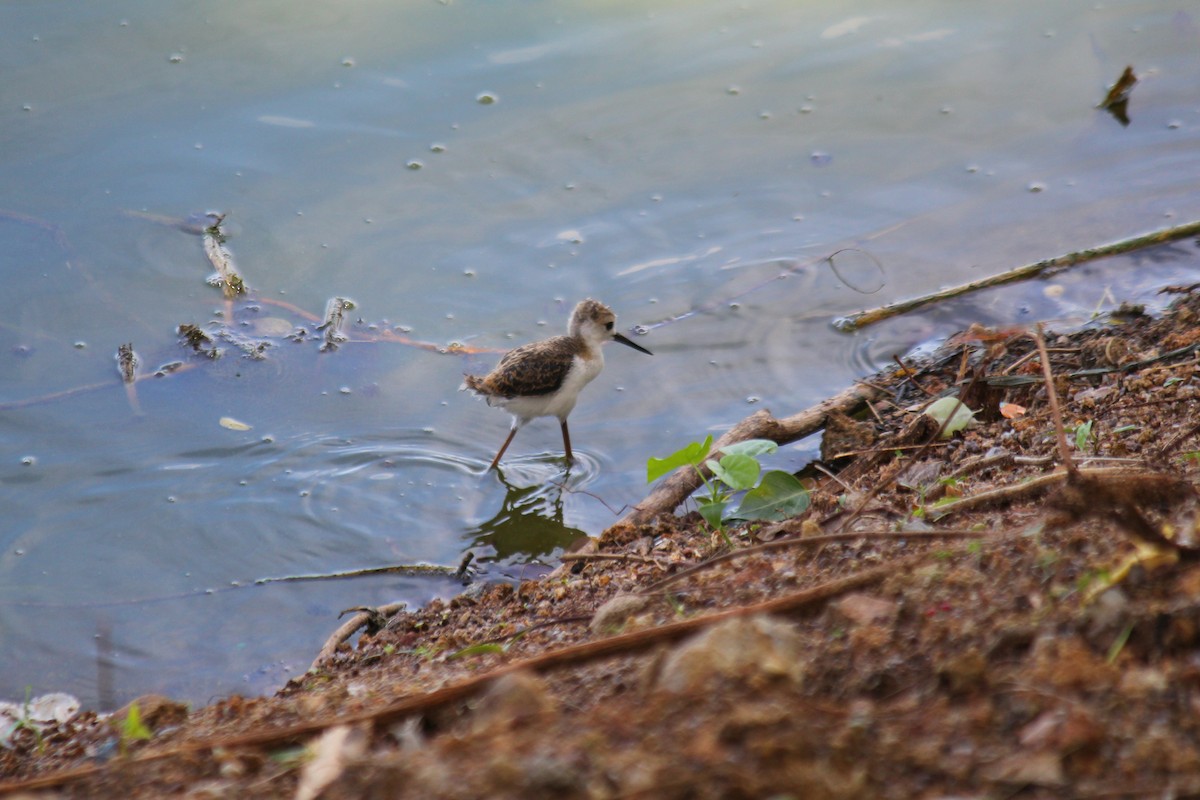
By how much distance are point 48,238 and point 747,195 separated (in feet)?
15.8

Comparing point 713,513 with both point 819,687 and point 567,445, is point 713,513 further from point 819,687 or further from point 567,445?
point 567,445

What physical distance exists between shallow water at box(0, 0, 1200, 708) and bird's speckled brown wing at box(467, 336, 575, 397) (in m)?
0.46

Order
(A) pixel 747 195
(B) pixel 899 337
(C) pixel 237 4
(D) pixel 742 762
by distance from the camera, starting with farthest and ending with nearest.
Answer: (C) pixel 237 4 → (A) pixel 747 195 → (B) pixel 899 337 → (D) pixel 742 762

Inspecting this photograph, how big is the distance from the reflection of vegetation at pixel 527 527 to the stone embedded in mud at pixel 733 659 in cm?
323

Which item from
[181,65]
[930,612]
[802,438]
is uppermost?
[181,65]

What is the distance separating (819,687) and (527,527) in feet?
11.6

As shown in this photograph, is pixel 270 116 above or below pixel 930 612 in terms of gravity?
above

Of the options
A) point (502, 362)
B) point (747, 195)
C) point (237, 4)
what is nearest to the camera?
point (502, 362)

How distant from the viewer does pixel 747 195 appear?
315 inches

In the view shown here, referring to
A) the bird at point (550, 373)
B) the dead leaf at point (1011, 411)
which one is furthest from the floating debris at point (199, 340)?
the dead leaf at point (1011, 411)

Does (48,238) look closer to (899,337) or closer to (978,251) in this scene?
(899,337)

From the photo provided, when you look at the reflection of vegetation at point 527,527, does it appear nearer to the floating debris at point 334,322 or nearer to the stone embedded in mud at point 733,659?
the floating debris at point 334,322

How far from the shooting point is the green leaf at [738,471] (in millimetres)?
3930

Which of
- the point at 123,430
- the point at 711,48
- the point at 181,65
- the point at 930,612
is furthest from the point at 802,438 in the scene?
the point at 181,65
